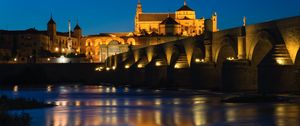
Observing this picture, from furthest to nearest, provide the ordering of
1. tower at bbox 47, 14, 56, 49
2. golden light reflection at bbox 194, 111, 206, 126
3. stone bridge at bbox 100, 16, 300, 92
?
1. tower at bbox 47, 14, 56, 49
2. stone bridge at bbox 100, 16, 300, 92
3. golden light reflection at bbox 194, 111, 206, 126

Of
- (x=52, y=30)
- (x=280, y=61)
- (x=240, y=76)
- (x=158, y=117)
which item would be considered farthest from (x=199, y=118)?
(x=52, y=30)

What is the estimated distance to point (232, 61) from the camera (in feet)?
144

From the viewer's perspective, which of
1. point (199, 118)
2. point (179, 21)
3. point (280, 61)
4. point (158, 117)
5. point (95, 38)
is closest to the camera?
point (199, 118)

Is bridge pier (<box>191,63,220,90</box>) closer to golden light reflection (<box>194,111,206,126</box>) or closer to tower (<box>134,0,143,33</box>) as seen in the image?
golden light reflection (<box>194,111,206,126</box>)

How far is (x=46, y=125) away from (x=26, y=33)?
5194 inches

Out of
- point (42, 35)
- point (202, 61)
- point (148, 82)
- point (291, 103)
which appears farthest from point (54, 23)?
point (291, 103)

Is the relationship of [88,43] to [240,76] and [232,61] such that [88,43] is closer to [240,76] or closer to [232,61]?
[232,61]

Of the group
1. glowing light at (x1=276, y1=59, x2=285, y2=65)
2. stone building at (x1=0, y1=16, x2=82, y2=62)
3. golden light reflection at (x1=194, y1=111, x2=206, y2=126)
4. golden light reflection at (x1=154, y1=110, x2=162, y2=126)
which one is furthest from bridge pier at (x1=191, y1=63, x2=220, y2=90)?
stone building at (x1=0, y1=16, x2=82, y2=62)

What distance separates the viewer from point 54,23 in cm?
16288

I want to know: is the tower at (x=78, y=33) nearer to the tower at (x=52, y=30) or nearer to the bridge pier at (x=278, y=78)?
the tower at (x=52, y=30)

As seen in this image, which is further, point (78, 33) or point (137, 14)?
point (78, 33)

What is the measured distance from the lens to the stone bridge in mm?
37344

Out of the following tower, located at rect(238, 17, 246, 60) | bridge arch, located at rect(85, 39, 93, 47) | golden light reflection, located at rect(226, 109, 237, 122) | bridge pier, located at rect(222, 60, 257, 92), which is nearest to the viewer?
golden light reflection, located at rect(226, 109, 237, 122)

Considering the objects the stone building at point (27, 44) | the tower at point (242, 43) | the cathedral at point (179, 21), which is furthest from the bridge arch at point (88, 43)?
the tower at point (242, 43)
